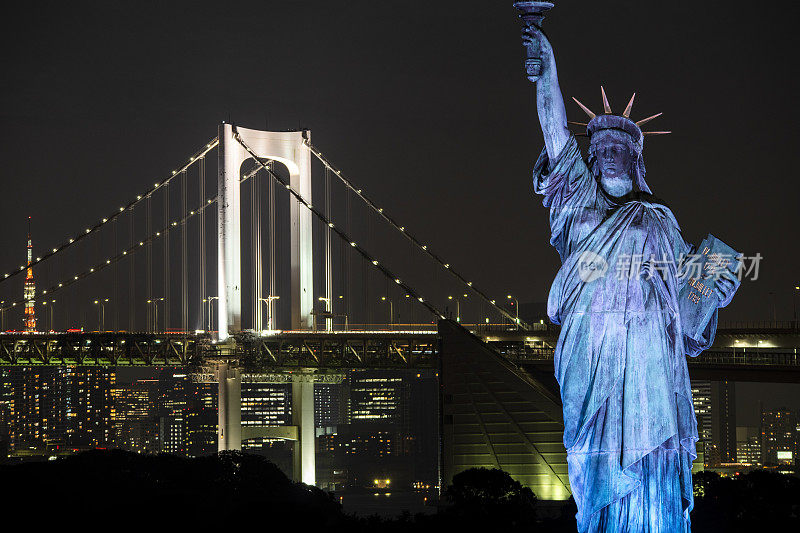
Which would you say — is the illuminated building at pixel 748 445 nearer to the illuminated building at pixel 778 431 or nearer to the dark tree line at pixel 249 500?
the illuminated building at pixel 778 431

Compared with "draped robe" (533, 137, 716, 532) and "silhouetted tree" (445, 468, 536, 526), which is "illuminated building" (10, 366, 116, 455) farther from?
"draped robe" (533, 137, 716, 532)

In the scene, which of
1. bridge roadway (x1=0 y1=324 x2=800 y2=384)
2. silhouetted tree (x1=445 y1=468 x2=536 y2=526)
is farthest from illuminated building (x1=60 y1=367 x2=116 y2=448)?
silhouetted tree (x1=445 y1=468 x2=536 y2=526)

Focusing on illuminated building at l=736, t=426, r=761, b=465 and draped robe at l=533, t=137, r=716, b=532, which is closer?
draped robe at l=533, t=137, r=716, b=532

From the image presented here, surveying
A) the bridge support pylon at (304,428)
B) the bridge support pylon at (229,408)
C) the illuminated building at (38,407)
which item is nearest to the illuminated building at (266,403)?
the illuminated building at (38,407)

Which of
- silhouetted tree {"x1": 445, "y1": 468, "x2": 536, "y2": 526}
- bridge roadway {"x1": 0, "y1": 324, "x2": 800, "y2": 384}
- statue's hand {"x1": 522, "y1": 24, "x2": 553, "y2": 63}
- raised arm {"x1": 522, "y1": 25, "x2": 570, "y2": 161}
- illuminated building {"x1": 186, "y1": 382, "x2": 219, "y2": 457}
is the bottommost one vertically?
illuminated building {"x1": 186, "y1": 382, "x2": 219, "y2": 457}

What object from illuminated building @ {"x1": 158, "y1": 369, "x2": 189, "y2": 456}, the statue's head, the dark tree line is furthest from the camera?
illuminated building @ {"x1": 158, "y1": 369, "x2": 189, "y2": 456}

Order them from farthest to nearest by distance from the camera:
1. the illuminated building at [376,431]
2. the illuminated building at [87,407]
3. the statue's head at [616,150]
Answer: the illuminated building at [87,407], the illuminated building at [376,431], the statue's head at [616,150]

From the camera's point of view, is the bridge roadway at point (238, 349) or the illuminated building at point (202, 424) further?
the illuminated building at point (202, 424)
